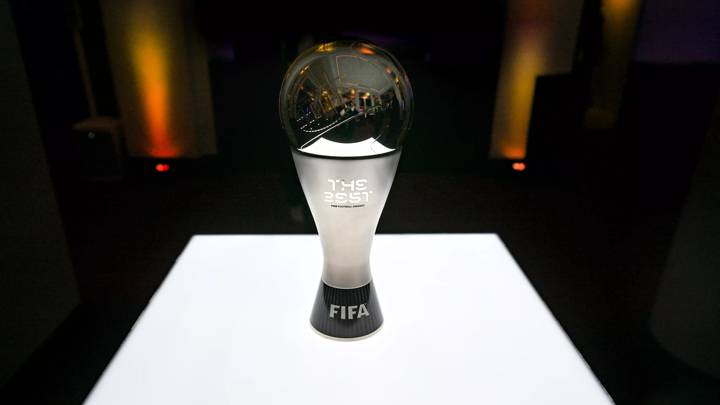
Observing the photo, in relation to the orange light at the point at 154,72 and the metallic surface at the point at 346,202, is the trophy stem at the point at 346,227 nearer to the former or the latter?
the metallic surface at the point at 346,202

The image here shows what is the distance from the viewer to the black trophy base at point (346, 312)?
0.74 m

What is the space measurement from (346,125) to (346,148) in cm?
3

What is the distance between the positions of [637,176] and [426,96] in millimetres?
1287

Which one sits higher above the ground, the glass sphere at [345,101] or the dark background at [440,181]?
the glass sphere at [345,101]

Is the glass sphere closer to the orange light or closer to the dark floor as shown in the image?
the dark floor

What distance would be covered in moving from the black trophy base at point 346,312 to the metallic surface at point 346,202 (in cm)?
1

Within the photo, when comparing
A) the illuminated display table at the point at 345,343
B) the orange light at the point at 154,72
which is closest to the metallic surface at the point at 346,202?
the illuminated display table at the point at 345,343

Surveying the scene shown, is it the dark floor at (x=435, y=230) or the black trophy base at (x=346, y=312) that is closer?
the black trophy base at (x=346, y=312)

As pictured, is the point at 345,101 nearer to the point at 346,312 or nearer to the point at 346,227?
the point at 346,227

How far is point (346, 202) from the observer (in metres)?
0.66

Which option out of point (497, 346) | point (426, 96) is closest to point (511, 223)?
point (426, 96)

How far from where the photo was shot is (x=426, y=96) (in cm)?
217

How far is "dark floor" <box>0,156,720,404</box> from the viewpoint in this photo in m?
1.49

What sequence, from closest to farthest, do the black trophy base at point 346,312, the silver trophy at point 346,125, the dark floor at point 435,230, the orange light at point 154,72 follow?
the silver trophy at point 346,125 < the black trophy base at point 346,312 < the dark floor at point 435,230 < the orange light at point 154,72
